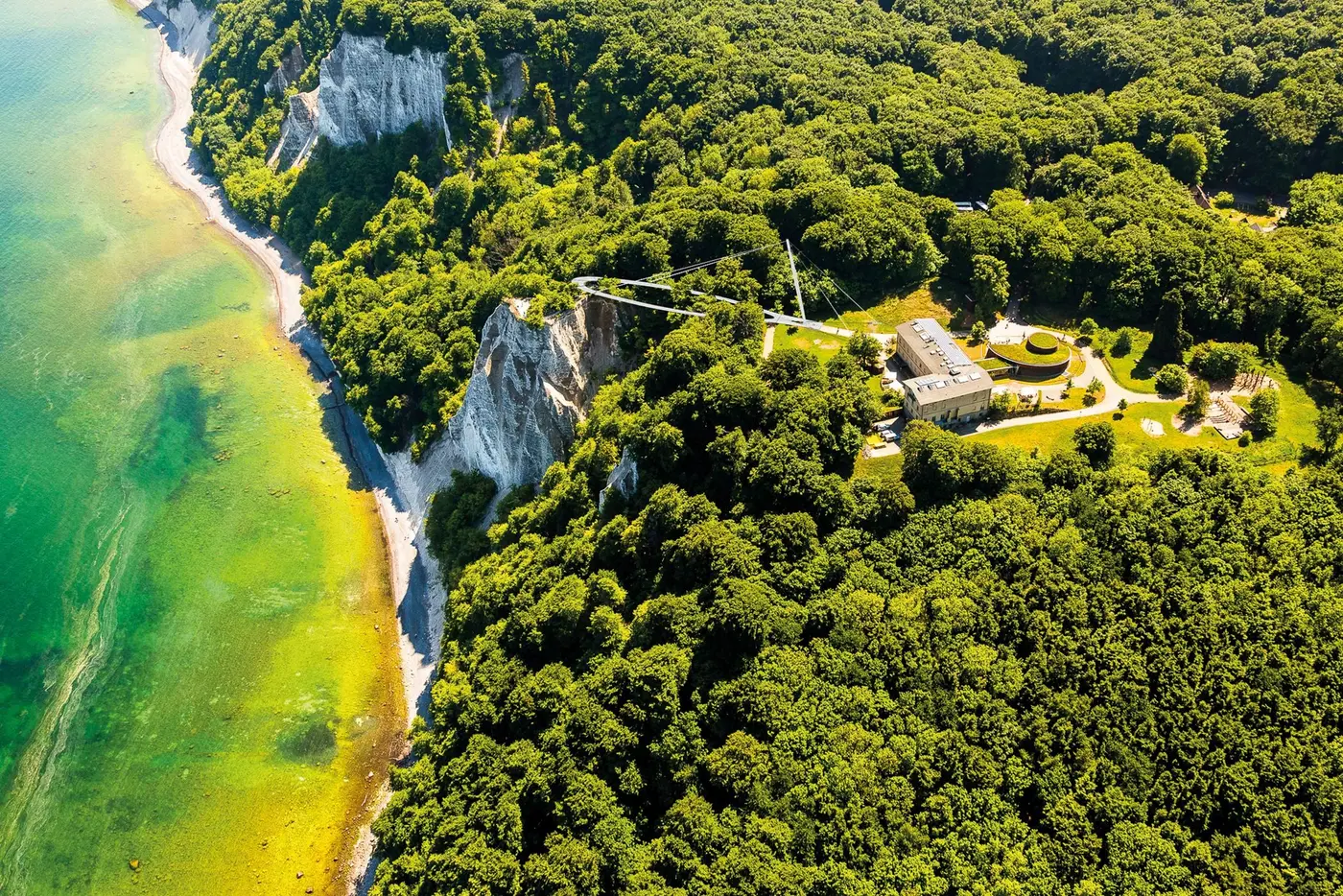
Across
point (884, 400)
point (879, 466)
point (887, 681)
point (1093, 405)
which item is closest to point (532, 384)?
point (884, 400)

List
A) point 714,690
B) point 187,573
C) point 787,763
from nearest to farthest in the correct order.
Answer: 1. point 787,763
2. point 714,690
3. point 187,573

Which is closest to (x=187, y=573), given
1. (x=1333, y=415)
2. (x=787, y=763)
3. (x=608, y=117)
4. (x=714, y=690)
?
(x=714, y=690)

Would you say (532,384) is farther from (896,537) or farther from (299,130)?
(299,130)

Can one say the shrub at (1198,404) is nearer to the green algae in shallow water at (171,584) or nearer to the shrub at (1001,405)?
the shrub at (1001,405)

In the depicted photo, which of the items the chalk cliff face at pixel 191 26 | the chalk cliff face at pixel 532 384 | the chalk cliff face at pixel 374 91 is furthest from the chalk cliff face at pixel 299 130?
the chalk cliff face at pixel 532 384

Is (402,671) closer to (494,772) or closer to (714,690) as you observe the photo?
(494,772)

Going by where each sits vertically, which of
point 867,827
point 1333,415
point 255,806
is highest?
point 1333,415
